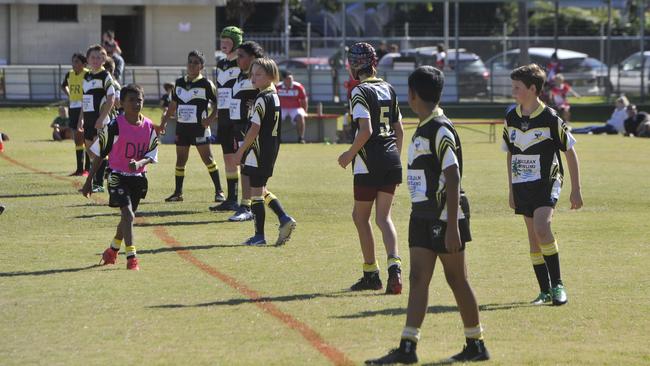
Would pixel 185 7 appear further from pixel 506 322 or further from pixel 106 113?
pixel 506 322

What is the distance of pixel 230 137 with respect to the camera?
14359 millimetres

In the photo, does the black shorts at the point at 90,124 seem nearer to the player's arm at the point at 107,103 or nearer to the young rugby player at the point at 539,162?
the player's arm at the point at 107,103

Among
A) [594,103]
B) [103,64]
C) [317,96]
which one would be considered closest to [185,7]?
[317,96]

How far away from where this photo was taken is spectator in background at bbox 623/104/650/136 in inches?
1135

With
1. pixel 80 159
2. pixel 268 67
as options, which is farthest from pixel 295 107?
pixel 268 67

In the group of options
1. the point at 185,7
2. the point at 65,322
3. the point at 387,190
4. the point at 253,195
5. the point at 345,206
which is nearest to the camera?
the point at 65,322

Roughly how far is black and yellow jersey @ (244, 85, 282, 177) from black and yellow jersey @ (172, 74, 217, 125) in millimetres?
3598

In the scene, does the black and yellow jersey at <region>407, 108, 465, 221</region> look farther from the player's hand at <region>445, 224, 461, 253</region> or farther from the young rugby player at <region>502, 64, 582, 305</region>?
the young rugby player at <region>502, 64, 582, 305</region>

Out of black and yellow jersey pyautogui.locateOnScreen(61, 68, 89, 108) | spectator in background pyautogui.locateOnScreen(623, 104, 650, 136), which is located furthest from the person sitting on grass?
spectator in background pyautogui.locateOnScreen(623, 104, 650, 136)

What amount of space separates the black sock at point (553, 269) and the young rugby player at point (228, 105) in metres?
6.14

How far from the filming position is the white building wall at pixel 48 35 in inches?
1914

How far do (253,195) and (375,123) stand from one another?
104 inches

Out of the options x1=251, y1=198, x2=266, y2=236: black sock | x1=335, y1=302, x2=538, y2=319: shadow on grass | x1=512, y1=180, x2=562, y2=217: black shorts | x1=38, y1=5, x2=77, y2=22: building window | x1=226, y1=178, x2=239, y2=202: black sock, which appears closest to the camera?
x1=335, y1=302, x2=538, y2=319: shadow on grass

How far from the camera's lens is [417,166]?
271 inches
